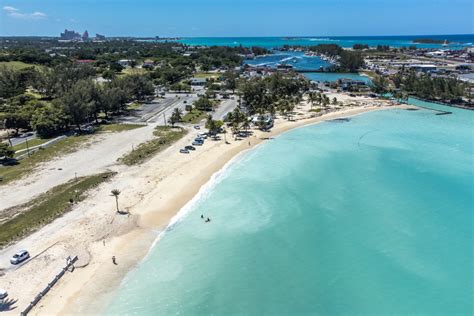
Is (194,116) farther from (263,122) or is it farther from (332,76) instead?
(332,76)

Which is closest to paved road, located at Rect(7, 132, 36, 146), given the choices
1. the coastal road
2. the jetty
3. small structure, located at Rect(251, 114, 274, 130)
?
the coastal road

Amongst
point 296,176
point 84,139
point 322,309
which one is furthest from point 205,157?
point 322,309

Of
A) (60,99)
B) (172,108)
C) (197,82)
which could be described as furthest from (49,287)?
(197,82)

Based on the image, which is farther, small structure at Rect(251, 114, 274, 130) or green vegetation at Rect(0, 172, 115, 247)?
small structure at Rect(251, 114, 274, 130)

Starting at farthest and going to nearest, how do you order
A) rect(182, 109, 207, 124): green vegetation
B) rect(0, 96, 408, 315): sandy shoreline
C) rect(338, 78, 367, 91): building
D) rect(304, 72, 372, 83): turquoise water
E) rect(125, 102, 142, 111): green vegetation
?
rect(304, 72, 372, 83): turquoise water
rect(338, 78, 367, 91): building
rect(125, 102, 142, 111): green vegetation
rect(182, 109, 207, 124): green vegetation
rect(0, 96, 408, 315): sandy shoreline

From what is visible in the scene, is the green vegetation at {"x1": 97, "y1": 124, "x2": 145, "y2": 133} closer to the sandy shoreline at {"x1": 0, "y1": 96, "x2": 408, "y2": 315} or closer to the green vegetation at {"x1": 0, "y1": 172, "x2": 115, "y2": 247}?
the sandy shoreline at {"x1": 0, "y1": 96, "x2": 408, "y2": 315}

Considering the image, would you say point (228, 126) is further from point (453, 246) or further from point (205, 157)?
point (453, 246)
